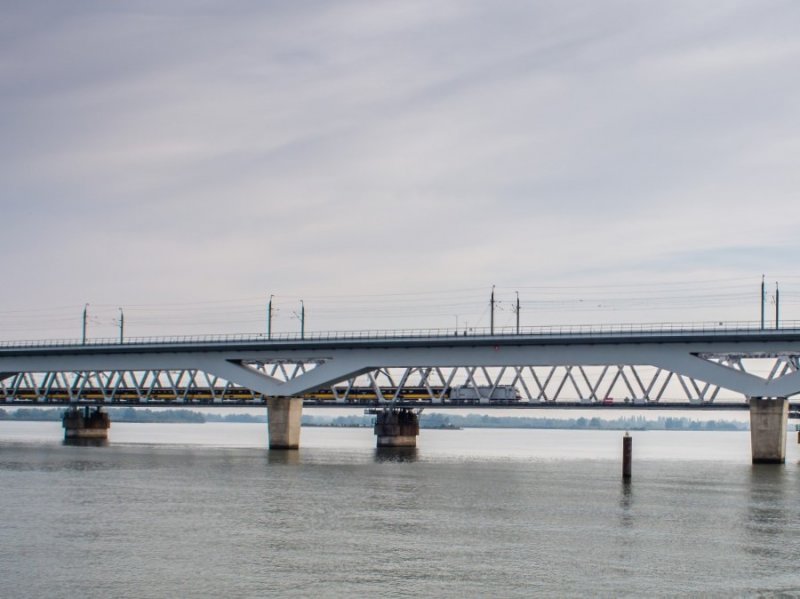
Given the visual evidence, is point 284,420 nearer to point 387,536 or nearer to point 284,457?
point 284,457

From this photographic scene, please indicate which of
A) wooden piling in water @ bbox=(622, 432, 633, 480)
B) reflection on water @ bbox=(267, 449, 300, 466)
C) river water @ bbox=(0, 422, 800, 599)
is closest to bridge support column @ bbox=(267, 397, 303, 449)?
reflection on water @ bbox=(267, 449, 300, 466)

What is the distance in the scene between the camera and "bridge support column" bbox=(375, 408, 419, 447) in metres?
129

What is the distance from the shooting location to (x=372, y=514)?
143ft

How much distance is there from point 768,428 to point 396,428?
53282 mm

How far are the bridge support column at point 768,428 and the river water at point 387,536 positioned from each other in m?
19.5

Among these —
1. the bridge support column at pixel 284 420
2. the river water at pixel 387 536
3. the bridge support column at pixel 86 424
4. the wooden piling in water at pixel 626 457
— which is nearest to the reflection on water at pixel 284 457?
the bridge support column at pixel 284 420

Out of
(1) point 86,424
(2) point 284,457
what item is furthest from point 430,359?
(1) point 86,424

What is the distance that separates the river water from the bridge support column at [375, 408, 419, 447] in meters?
62.9

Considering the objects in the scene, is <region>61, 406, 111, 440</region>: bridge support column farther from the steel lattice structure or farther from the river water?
the river water

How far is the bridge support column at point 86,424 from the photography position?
15212cm

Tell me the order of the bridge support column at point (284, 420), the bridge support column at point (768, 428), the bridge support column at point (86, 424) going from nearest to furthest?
1. the bridge support column at point (768, 428)
2. the bridge support column at point (284, 420)
3. the bridge support column at point (86, 424)

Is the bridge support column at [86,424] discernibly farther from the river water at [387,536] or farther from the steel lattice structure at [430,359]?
the river water at [387,536]

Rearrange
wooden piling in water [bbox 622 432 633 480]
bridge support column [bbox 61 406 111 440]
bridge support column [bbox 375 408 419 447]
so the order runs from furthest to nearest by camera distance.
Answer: bridge support column [bbox 61 406 111 440]
bridge support column [bbox 375 408 419 447]
wooden piling in water [bbox 622 432 633 480]

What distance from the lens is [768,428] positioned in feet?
278
